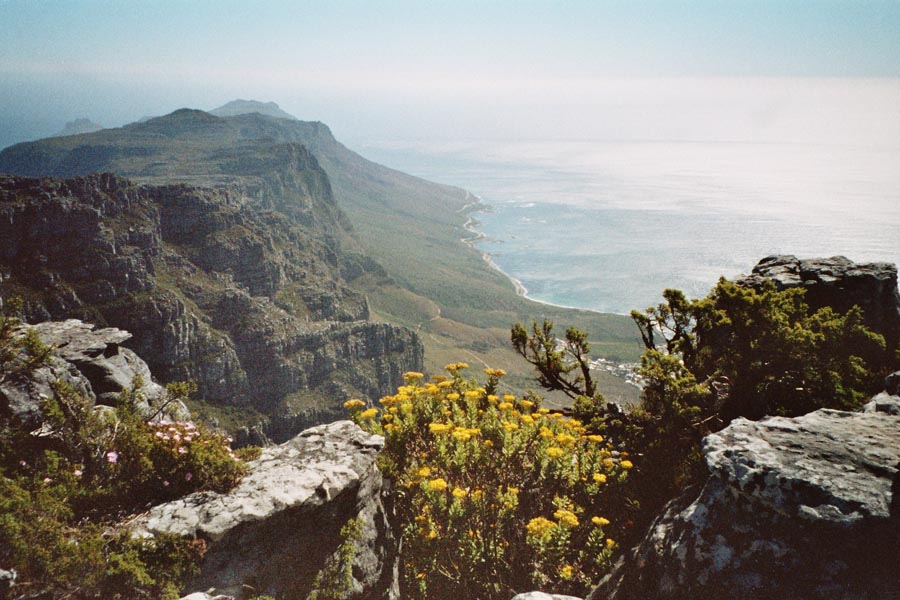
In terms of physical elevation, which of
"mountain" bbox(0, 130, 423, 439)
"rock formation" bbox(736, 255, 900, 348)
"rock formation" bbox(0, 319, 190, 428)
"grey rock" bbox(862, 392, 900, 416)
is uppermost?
"rock formation" bbox(736, 255, 900, 348)

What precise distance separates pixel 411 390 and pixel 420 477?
2.46 metres

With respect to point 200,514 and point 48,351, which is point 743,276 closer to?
point 200,514

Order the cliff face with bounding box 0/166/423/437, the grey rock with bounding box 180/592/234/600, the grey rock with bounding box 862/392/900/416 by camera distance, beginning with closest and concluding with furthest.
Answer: the grey rock with bounding box 180/592/234/600
the grey rock with bounding box 862/392/900/416
the cliff face with bounding box 0/166/423/437

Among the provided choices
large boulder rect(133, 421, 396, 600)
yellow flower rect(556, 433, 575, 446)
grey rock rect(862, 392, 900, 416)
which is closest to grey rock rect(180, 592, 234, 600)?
large boulder rect(133, 421, 396, 600)

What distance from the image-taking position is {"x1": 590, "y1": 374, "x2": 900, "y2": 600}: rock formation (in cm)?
524

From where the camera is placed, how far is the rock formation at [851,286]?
14.0m

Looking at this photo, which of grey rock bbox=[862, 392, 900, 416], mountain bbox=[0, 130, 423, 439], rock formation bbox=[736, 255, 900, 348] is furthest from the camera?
mountain bbox=[0, 130, 423, 439]

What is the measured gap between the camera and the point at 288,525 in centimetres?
717

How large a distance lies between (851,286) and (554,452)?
1257 centimetres

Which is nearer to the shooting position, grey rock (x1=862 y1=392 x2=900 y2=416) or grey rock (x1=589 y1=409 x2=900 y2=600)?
grey rock (x1=589 y1=409 x2=900 y2=600)

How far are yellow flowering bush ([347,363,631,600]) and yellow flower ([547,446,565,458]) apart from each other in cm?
1

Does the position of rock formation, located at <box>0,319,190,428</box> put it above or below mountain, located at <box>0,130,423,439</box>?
above

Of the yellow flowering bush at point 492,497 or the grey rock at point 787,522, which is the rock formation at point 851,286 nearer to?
the grey rock at point 787,522

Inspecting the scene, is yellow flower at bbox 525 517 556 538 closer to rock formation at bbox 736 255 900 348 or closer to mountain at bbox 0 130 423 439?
rock formation at bbox 736 255 900 348
